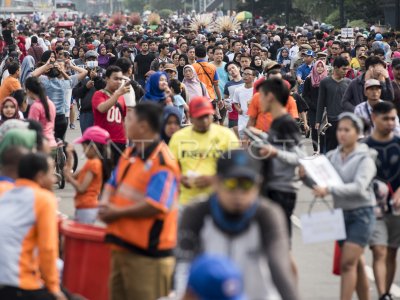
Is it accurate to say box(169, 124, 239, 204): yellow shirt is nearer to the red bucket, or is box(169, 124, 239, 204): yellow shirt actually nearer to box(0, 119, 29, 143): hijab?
the red bucket

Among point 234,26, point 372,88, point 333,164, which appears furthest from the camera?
point 234,26

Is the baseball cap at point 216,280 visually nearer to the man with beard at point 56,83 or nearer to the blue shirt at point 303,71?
the man with beard at point 56,83

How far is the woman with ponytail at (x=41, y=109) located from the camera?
15.2 meters

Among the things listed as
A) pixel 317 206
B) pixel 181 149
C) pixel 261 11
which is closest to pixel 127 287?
pixel 181 149

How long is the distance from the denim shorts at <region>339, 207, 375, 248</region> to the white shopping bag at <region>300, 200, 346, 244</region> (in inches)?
9.6

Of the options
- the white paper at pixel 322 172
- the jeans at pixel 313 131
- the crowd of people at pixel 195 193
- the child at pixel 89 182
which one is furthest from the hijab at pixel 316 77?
the white paper at pixel 322 172

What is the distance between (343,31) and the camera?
3912 cm

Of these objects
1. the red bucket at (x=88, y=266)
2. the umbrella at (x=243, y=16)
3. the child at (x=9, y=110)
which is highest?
the umbrella at (x=243, y=16)

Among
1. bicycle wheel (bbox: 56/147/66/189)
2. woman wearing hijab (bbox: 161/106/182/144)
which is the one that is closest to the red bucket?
woman wearing hijab (bbox: 161/106/182/144)

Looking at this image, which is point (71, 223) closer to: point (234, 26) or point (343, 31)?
point (343, 31)

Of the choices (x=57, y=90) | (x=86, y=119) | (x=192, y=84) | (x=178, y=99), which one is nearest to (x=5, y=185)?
(x=178, y=99)

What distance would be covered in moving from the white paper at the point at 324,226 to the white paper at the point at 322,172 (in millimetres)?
222

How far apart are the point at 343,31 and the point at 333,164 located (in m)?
29.3

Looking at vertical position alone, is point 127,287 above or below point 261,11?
below
